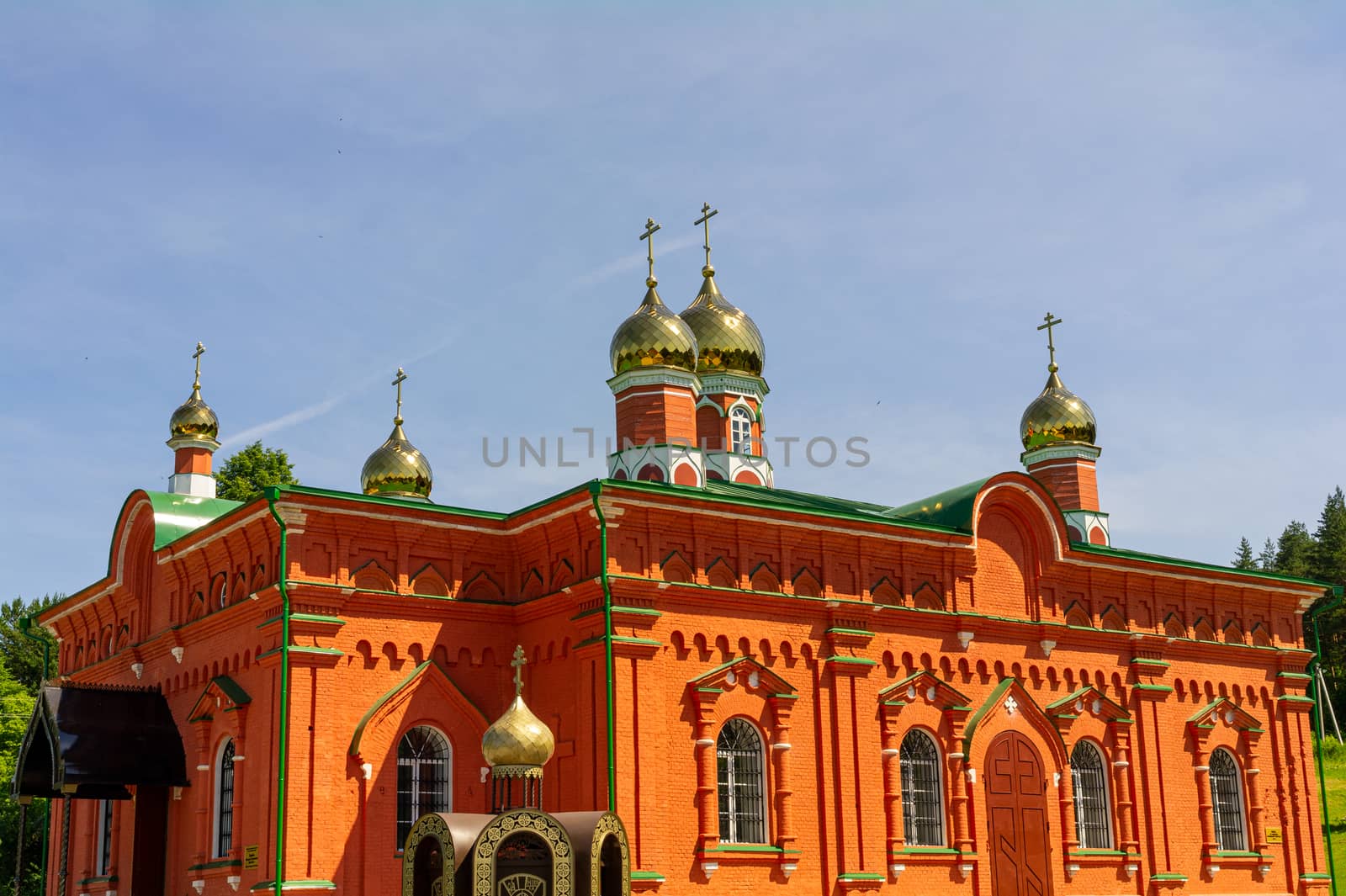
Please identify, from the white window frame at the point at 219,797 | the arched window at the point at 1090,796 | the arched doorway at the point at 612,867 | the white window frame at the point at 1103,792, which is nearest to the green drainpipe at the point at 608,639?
the arched doorway at the point at 612,867

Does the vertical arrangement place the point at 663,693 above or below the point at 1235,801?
above

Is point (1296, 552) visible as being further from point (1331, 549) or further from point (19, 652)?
point (19, 652)

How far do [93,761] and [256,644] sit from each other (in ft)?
7.82

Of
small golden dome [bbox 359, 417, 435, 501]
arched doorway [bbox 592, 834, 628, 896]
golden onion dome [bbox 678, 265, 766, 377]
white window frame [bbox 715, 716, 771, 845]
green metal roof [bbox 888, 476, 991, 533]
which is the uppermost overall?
golden onion dome [bbox 678, 265, 766, 377]

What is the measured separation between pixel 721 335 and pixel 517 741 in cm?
1052

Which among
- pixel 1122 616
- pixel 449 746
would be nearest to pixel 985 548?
pixel 1122 616

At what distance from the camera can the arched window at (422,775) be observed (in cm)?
1494

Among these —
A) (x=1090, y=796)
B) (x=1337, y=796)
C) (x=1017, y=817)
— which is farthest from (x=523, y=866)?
(x=1337, y=796)

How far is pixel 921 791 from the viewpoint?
16.9 meters

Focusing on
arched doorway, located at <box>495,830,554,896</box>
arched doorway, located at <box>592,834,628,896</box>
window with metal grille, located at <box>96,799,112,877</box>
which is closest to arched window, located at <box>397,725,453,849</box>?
arched doorway, located at <box>592,834,628,896</box>

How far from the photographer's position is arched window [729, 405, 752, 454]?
2180 cm

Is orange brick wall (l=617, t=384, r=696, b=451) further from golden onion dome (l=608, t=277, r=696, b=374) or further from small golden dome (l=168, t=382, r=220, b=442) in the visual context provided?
small golden dome (l=168, t=382, r=220, b=442)

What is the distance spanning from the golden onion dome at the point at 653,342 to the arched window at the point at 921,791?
5385 millimetres

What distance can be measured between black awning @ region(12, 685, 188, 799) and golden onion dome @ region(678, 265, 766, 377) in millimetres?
9121
